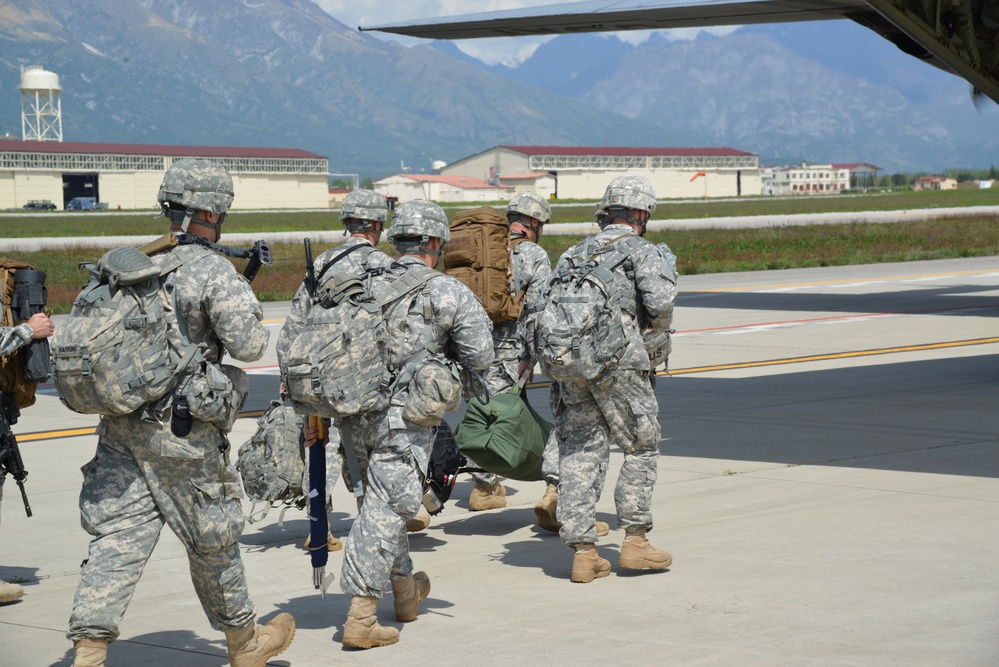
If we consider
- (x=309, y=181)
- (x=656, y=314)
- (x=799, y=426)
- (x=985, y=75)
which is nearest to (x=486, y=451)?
(x=656, y=314)

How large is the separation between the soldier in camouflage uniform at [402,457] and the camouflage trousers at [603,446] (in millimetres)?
991

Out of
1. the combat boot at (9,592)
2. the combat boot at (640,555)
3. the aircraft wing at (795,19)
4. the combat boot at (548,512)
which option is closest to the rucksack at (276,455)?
the combat boot at (9,592)

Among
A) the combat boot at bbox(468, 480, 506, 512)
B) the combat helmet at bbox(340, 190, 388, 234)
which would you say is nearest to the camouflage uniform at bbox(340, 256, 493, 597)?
the combat helmet at bbox(340, 190, 388, 234)

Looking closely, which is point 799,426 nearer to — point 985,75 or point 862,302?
point 985,75

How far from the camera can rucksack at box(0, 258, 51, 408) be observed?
275 inches

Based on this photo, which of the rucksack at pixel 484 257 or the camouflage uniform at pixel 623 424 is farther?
the rucksack at pixel 484 257

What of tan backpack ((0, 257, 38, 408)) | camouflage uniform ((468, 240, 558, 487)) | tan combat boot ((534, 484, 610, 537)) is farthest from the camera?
camouflage uniform ((468, 240, 558, 487))

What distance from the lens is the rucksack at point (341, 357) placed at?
621 centimetres

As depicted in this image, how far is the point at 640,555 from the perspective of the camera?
7.52 meters

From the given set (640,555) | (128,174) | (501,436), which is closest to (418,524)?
(501,436)

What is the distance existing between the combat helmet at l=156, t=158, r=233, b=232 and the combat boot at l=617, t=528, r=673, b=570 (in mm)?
3167

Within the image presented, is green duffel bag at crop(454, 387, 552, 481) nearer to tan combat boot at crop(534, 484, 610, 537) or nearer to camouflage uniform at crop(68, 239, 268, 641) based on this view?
tan combat boot at crop(534, 484, 610, 537)

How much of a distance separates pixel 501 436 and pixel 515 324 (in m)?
1.61

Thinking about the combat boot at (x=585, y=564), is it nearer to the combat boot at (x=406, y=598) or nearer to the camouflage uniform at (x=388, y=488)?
the combat boot at (x=406, y=598)
